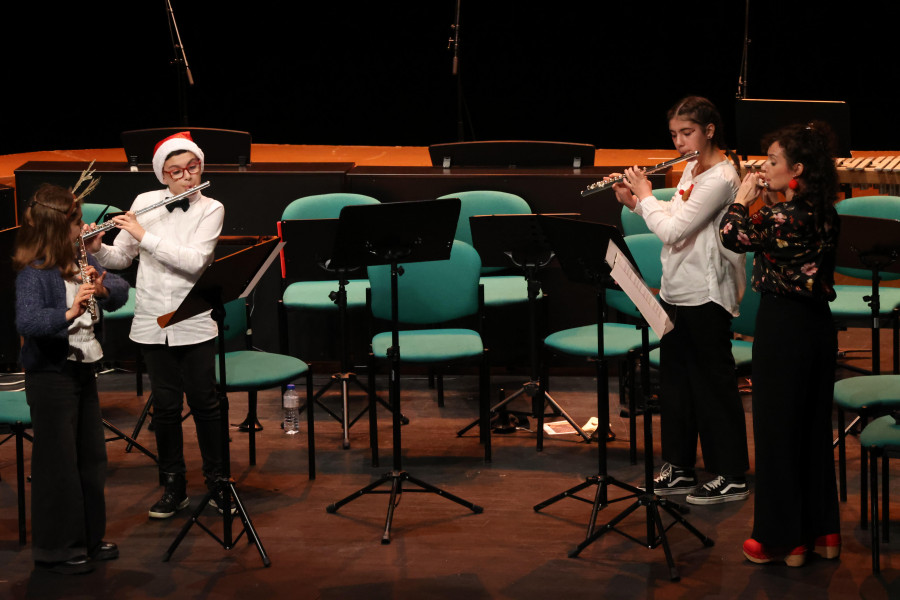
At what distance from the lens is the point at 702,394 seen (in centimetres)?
449

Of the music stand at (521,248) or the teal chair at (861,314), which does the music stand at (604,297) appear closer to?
the music stand at (521,248)

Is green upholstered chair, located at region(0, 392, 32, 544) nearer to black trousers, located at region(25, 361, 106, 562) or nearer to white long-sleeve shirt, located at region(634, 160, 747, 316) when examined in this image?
black trousers, located at region(25, 361, 106, 562)

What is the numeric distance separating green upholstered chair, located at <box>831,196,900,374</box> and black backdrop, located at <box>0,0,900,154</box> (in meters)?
3.03

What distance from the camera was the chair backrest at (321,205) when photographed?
602 centimetres

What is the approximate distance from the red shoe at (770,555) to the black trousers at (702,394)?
0.64m

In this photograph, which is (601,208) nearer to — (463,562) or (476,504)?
(476,504)

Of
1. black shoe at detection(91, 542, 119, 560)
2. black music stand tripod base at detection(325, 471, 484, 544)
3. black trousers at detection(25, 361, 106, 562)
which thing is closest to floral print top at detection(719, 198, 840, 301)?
black music stand tripod base at detection(325, 471, 484, 544)

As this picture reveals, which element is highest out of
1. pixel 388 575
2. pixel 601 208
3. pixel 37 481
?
pixel 601 208

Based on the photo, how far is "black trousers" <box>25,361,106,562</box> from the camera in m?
3.83

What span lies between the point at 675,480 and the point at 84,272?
101 inches

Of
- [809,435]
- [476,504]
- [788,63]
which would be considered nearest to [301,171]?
[476,504]

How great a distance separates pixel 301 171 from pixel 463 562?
3175mm

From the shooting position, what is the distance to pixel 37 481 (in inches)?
152

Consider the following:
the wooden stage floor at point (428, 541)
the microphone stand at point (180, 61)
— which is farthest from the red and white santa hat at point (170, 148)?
the microphone stand at point (180, 61)
